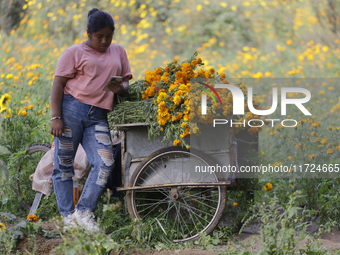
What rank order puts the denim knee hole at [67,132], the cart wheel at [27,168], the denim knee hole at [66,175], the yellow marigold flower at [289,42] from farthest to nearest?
the yellow marigold flower at [289,42] → the cart wheel at [27,168] → the denim knee hole at [66,175] → the denim knee hole at [67,132]

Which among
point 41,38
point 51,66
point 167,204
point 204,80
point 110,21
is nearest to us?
point 110,21

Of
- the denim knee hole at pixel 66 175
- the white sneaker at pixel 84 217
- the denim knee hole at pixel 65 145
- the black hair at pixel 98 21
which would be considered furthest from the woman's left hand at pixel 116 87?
the white sneaker at pixel 84 217

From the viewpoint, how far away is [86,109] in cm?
300

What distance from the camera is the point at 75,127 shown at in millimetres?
3004

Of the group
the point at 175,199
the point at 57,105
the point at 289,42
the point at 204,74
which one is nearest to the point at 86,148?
the point at 57,105

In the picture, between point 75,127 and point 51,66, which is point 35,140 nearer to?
point 75,127

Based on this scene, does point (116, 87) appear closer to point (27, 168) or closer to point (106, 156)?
point (106, 156)

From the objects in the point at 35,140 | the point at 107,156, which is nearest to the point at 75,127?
the point at 107,156

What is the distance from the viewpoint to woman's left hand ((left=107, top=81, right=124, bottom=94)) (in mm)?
2943

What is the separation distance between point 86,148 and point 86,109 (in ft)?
1.01

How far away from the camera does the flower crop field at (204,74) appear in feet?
9.45

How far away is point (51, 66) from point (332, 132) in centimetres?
454

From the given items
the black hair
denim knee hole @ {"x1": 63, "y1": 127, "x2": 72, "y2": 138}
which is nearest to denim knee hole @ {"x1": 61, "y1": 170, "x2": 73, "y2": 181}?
denim knee hole @ {"x1": 63, "y1": 127, "x2": 72, "y2": 138}

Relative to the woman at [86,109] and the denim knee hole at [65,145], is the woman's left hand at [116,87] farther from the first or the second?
the denim knee hole at [65,145]
